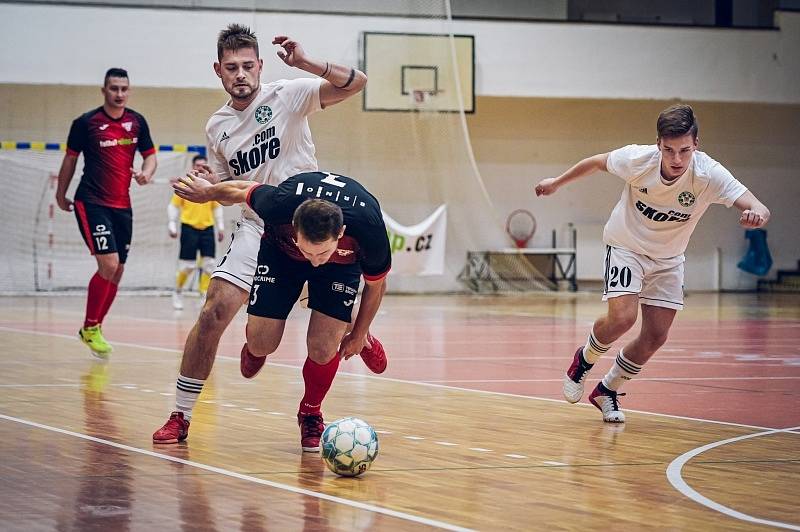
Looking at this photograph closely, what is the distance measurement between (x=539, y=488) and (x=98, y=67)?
1817 cm

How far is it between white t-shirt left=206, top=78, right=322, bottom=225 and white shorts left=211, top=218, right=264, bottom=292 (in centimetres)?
37

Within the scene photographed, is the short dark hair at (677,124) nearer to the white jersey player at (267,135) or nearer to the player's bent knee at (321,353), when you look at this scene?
the white jersey player at (267,135)

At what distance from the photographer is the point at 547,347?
39.0ft

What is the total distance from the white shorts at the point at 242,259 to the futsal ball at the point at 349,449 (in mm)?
1217

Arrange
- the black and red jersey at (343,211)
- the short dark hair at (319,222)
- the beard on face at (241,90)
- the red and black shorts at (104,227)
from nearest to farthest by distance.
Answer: the short dark hair at (319,222)
the black and red jersey at (343,211)
the beard on face at (241,90)
the red and black shorts at (104,227)

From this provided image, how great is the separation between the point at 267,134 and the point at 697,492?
2.97 m

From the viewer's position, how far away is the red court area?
8.00m

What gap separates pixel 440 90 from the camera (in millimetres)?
21359

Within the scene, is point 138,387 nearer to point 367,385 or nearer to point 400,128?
point 367,385

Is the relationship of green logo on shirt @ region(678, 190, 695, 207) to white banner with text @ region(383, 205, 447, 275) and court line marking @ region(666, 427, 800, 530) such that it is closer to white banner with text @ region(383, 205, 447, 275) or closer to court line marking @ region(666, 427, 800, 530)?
court line marking @ region(666, 427, 800, 530)

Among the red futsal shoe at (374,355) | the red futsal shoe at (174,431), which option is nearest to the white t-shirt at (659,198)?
the red futsal shoe at (374,355)

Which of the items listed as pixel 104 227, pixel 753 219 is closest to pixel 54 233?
pixel 104 227

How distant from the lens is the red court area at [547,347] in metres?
8.00

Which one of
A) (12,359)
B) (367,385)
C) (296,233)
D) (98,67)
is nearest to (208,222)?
(98,67)
